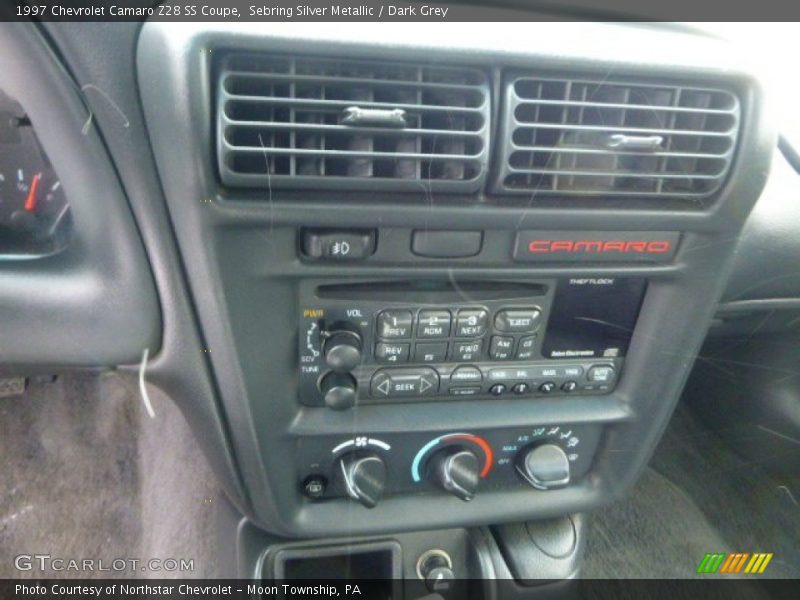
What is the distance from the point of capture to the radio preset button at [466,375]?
91 centimetres

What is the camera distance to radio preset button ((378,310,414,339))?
86cm

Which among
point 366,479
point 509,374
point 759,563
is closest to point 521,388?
point 509,374

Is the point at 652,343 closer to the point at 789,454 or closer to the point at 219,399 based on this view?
the point at 219,399

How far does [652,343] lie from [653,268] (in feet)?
0.44

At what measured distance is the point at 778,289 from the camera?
1151 mm

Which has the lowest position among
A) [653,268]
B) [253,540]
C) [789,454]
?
[789,454]

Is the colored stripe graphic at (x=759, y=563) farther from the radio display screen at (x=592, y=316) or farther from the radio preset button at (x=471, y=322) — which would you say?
the radio preset button at (x=471, y=322)

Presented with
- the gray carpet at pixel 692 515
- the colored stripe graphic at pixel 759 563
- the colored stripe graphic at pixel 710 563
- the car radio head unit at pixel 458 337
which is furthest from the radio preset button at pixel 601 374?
the colored stripe graphic at pixel 759 563

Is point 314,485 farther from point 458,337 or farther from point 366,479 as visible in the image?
point 458,337

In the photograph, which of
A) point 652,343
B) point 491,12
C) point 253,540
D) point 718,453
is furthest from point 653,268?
point 718,453

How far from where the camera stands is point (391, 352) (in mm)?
877

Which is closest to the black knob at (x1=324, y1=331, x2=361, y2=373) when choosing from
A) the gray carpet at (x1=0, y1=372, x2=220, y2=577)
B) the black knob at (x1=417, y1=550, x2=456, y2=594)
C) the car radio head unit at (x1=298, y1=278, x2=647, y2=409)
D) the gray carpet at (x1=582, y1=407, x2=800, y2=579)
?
the car radio head unit at (x1=298, y1=278, x2=647, y2=409)

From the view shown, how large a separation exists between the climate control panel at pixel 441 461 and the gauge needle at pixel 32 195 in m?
0.48

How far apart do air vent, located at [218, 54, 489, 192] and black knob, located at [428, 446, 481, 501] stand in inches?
16.1
